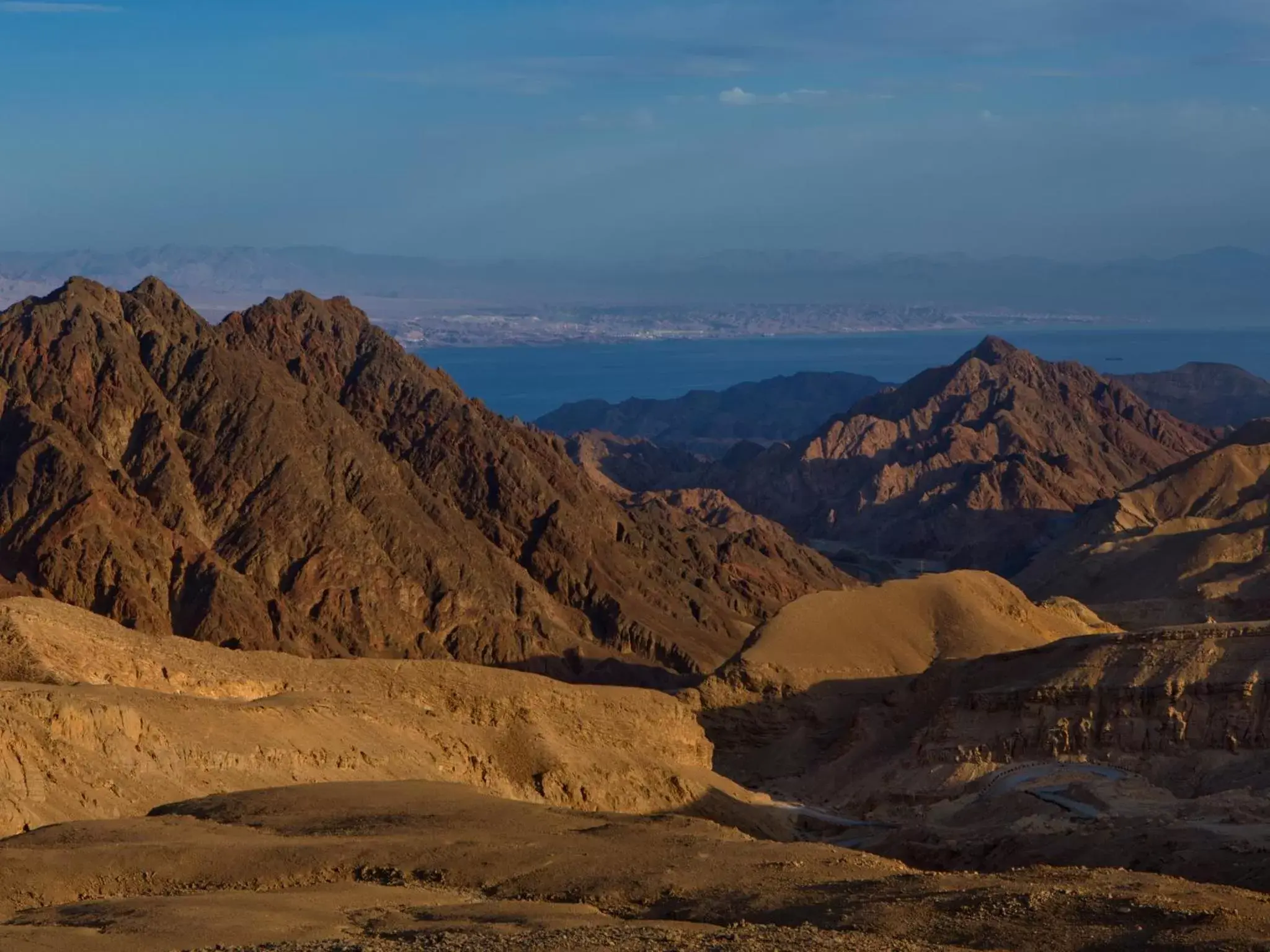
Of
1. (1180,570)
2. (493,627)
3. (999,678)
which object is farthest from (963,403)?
(999,678)

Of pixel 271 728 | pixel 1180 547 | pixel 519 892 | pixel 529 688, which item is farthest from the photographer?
pixel 1180 547

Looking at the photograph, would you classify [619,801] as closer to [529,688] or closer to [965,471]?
[529,688]

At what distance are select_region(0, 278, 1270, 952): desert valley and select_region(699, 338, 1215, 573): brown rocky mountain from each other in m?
2.34

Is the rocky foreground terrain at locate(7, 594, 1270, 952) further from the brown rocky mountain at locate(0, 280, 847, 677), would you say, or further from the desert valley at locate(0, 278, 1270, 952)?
the brown rocky mountain at locate(0, 280, 847, 677)

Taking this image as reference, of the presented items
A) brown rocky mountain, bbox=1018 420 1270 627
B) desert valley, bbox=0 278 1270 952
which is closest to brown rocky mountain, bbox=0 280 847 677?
desert valley, bbox=0 278 1270 952

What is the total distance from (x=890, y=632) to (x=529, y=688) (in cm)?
2139

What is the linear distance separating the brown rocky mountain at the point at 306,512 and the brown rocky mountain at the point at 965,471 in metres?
41.5

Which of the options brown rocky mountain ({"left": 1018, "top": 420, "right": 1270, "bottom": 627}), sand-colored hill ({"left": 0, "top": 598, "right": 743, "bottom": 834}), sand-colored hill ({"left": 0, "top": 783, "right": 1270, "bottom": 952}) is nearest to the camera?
sand-colored hill ({"left": 0, "top": 783, "right": 1270, "bottom": 952})

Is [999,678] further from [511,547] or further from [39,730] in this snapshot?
[511,547]

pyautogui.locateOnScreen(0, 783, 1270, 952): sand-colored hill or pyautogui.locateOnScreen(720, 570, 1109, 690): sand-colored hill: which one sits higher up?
pyautogui.locateOnScreen(0, 783, 1270, 952): sand-colored hill

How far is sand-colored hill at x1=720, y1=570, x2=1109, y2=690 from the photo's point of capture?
69562mm

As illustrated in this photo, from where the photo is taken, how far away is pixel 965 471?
171750 millimetres

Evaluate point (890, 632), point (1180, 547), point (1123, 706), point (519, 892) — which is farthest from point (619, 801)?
point (1180, 547)

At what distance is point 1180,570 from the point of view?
10962 centimetres
